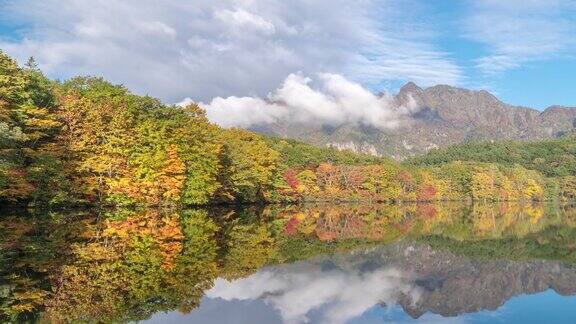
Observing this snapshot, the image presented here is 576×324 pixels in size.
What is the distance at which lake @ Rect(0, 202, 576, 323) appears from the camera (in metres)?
13.4

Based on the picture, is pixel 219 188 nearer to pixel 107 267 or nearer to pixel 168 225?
pixel 168 225

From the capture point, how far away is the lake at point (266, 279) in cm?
1335

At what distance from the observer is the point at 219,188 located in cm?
7012

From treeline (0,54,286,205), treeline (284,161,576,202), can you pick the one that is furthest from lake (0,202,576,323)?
treeline (284,161,576,202)

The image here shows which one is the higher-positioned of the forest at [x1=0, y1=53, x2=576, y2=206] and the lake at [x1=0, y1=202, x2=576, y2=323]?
the forest at [x1=0, y1=53, x2=576, y2=206]

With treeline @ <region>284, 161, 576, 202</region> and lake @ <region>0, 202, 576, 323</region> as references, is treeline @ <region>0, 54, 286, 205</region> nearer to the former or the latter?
lake @ <region>0, 202, 576, 323</region>

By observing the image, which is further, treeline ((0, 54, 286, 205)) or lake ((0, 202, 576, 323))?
treeline ((0, 54, 286, 205))

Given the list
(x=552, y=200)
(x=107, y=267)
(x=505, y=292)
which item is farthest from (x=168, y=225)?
(x=552, y=200)

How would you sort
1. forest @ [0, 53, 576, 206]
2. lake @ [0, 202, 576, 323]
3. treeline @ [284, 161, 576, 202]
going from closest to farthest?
lake @ [0, 202, 576, 323] < forest @ [0, 53, 576, 206] < treeline @ [284, 161, 576, 202]

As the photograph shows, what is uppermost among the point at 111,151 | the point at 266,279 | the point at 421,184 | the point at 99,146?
the point at 99,146

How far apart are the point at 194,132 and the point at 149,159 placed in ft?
30.8

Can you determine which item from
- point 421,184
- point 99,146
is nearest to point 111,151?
point 99,146

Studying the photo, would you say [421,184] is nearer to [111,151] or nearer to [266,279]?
[111,151]

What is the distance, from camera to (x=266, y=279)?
60.5 feet
